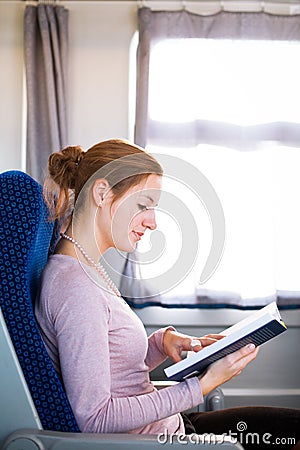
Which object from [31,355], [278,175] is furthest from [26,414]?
[278,175]

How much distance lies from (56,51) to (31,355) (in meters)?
1.79

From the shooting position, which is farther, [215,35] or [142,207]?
[215,35]

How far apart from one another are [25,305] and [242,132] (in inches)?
69.1

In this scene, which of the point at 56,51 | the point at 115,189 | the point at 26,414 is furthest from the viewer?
the point at 56,51

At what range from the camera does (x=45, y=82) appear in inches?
106

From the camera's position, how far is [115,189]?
136cm

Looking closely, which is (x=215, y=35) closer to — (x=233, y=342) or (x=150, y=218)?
(x=150, y=218)

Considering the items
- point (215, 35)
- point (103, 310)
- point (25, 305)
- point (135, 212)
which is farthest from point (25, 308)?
point (215, 35)

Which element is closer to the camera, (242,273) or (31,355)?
(31,355)

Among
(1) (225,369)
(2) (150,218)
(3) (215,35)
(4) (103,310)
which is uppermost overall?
(3) (215,35)

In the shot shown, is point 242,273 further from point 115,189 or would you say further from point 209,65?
point 115,189

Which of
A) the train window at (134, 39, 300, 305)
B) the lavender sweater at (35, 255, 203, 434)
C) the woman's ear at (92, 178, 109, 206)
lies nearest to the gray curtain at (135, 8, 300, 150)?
the train window at (134, 39, 300, 305)

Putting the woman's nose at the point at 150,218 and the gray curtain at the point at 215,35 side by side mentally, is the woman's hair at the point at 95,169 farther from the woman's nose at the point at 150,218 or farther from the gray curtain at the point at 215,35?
the gray curtain at the point at 215,35

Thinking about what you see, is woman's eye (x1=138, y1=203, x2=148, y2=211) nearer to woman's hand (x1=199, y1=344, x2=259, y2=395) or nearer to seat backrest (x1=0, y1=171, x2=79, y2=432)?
seat backrest (x1=0, y1=171, x2=79, y2=432)
